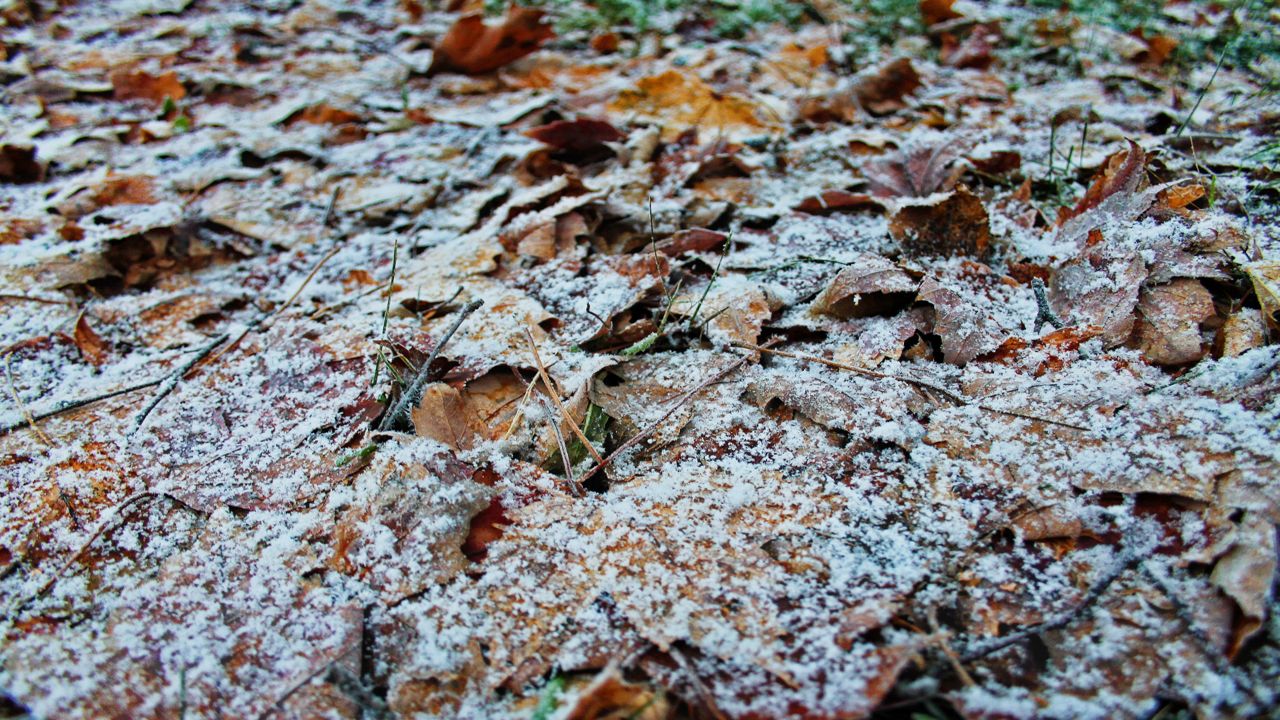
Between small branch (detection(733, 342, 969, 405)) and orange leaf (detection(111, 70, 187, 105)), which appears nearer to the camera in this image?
small branch (detection(733, 342, 969, 405))

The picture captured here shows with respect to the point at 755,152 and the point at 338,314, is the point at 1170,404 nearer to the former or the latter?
the point at 755,152

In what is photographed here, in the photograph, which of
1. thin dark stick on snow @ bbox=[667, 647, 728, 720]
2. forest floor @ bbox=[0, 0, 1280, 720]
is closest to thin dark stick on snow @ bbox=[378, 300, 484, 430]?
forest floor @ bbox=[0, 0, 1280, 720]

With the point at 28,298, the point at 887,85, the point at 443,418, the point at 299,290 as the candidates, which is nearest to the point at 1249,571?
the point at 443,418

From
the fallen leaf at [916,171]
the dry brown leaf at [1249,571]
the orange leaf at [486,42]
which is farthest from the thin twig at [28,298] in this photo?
the dry brown leaf at [1249,571]

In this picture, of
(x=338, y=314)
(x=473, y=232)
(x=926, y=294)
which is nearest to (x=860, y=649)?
(x=926, y=294)

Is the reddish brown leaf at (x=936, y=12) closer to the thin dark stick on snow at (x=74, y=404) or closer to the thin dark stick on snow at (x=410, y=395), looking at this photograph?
the thin dark stick on snow at (x=410, y=395)

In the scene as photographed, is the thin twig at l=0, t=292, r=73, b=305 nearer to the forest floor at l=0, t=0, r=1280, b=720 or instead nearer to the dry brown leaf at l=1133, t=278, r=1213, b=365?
the forest floor at l=0, t=0, r=1280, b=720

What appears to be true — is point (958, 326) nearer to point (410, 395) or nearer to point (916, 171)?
point (916, 171)
